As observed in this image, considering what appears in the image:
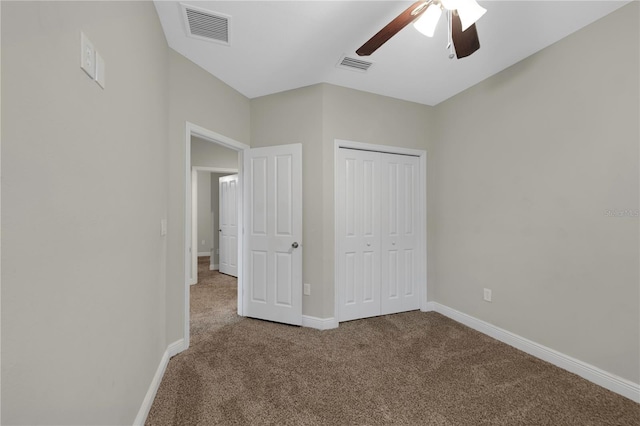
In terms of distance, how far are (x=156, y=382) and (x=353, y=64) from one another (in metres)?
2.96

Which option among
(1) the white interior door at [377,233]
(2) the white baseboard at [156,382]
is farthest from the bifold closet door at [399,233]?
(2) the white baseboard at [156,382]

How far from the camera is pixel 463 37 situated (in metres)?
1.55

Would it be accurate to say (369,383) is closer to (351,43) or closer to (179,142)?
(179,142)

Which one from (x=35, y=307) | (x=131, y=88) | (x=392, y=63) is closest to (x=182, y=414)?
(x=35, y=307)

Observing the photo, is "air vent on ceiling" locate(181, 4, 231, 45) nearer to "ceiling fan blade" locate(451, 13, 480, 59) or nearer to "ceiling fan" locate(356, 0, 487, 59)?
"ceiling fan" locate(356, 0, 487, 59)

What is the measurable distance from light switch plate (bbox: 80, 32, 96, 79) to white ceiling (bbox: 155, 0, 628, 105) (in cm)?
112

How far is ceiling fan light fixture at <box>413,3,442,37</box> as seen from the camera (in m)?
1.44

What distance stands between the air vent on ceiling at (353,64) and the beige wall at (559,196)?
1262 millimetres

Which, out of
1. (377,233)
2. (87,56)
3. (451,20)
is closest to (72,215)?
(87,56)

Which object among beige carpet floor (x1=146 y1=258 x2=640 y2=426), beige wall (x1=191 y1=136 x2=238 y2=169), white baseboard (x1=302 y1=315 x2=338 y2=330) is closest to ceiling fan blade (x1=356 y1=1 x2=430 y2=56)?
beige carpet floor (x1=146 y1=258 x2=640 y2=426)

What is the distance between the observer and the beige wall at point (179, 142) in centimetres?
219

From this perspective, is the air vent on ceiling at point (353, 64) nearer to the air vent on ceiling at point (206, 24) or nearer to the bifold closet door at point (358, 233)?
the bifold closet door at point (358, 233)

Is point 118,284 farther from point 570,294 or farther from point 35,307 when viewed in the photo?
point 570,294

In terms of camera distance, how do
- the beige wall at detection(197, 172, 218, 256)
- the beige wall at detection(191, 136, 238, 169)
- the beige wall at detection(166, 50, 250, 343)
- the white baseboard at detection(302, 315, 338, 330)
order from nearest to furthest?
the beige wall at detection(166, 50, 250, 343) → the white baseboard at detection(302, 315, 338, 330) → the beige wall at detection(191, 136, 238, 169) → the beige wall at detection(197, 172, 218, 256)
